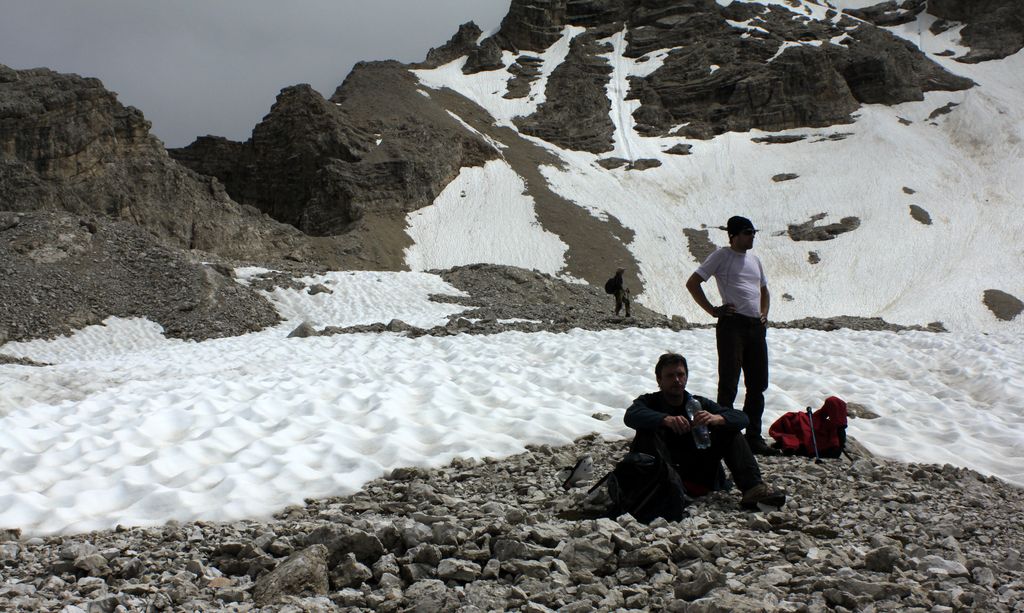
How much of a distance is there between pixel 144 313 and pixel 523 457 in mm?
19524

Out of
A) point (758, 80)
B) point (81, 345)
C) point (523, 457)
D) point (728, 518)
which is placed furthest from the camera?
point (758, 80)

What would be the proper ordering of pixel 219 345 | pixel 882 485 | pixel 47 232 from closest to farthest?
pixel 882 485
pixel 219 345
pixel 47 232

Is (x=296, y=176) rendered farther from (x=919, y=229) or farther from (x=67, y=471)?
(x=67, y=471)

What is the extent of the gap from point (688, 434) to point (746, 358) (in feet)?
7.21

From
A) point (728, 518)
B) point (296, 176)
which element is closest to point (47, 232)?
point (728, 518)

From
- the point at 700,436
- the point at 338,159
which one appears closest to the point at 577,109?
the point at 338,159

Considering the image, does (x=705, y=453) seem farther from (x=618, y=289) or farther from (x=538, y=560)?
(x=618, y=289)

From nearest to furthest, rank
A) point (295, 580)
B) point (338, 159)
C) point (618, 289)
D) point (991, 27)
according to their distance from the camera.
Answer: point (295, 580)
point (618, 289)
point (338, 159)
point (991, 27)

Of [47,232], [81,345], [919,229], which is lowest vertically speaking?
[81,345]

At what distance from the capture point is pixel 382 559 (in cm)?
359

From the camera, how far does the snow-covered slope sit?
4772 centimetres

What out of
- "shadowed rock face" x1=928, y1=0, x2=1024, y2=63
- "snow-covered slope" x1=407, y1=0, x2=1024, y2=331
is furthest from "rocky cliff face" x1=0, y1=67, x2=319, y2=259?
"shadowed rock face" x1=928, y1=0, x2=1024, y2=63

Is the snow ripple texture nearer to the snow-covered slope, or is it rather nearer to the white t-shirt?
the white t-shirt

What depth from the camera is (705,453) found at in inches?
188
